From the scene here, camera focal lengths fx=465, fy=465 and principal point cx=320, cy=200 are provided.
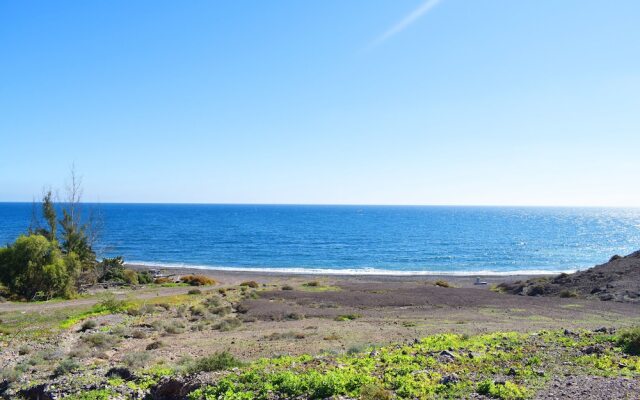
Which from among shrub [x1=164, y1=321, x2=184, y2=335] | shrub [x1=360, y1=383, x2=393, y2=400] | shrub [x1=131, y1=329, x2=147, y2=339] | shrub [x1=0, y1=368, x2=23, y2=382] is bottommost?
shrub [x1=164, y1=321, x2=184, y2=335]

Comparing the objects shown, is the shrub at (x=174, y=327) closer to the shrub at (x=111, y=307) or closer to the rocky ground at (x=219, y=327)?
the rocky ground at (x=219, y=327)

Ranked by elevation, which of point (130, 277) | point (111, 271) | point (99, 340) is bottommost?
point (130, 277)

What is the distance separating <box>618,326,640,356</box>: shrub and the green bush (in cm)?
3857

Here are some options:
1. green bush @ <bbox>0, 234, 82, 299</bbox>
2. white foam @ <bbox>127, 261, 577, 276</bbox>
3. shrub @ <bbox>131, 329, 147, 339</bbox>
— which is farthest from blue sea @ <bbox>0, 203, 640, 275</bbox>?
shrub @ <bbox>131, 329, 147, 339</bbox>

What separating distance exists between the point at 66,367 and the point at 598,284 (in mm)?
43356

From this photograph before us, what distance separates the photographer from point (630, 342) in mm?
15117

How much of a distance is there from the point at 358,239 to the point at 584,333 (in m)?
97.5

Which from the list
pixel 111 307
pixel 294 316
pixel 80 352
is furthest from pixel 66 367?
pixel 294 316

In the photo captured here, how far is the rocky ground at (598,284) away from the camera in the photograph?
39000 mm

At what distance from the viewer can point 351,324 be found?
28.2 meters

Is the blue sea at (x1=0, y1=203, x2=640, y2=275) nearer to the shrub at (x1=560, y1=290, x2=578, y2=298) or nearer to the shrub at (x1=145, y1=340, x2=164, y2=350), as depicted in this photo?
the shrub at (x1=560, y1=290, x2=578, y2=298)

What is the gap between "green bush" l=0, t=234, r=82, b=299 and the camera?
3747 cm

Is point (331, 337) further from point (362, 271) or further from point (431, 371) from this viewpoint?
point (362, 271)

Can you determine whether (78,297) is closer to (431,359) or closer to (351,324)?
(351,324)
